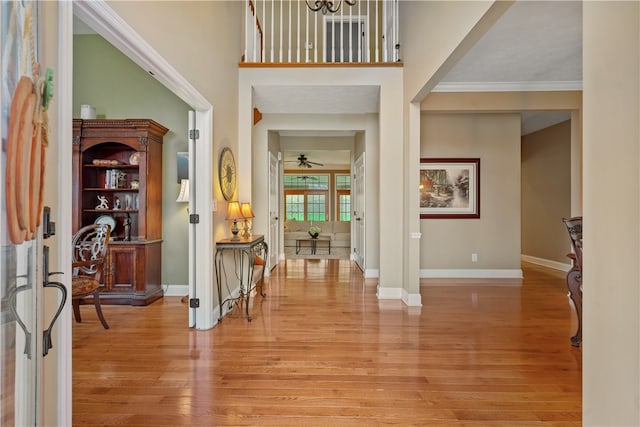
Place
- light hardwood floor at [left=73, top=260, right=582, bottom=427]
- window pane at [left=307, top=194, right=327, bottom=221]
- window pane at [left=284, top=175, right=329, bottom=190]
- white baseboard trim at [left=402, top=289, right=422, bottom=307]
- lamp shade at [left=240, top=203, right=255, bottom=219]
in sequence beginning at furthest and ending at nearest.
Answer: window pane at [left=307, top=194, right=327, bottom=221] → window pane at [left=284, top=175, right=329, bottom=190] → white baseboard trim at [left=402, top=289, right=422, bottom=307] → lamp shade at [left=240, top=203, right=255, bottom=219] → light hardwood floor at [left=73, top=260, right=582, bottom=427]

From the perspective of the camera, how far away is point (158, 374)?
90.0 inches

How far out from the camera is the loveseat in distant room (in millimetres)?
9914

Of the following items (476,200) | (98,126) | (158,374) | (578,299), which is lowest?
(158,374)

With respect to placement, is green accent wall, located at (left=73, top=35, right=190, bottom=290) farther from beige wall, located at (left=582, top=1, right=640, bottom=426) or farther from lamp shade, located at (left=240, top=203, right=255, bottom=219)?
beige wall, located at (left=582, top=1, right=640, bottom=426)

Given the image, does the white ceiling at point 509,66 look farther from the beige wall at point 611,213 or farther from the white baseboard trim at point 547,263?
the white baseboard trim at point 547,263

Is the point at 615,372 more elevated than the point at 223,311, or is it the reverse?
the point at 615,372

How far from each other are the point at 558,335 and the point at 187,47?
413 cm

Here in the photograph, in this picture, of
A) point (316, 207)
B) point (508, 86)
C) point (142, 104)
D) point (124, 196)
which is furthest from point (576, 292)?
point (316, 207)

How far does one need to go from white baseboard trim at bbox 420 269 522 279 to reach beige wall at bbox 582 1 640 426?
431 cm

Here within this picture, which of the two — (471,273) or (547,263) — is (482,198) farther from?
(547,263)

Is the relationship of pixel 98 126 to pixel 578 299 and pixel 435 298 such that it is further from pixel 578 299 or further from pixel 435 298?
pixel 578 299

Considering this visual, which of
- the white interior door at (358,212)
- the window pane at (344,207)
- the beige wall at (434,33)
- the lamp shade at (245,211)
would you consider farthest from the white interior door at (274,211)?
the window pane at (344,207)

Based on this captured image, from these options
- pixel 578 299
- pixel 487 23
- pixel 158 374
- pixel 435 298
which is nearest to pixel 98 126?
pixel 158 374

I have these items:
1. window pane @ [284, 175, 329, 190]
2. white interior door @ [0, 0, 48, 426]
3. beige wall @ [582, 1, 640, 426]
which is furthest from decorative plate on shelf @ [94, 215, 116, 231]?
window pane @ [284, 175, 329, 190]
